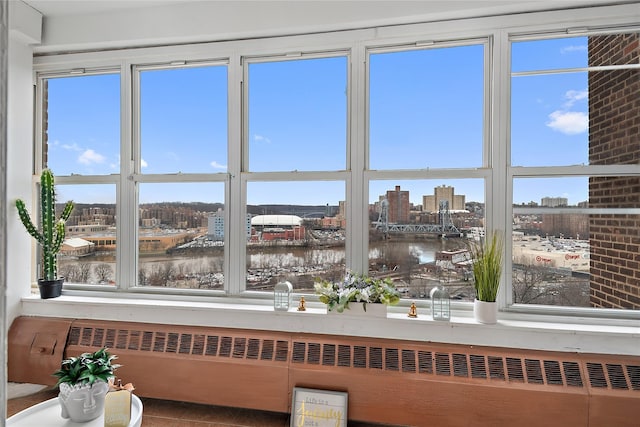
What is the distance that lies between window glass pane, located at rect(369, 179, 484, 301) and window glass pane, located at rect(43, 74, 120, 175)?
2.19 m

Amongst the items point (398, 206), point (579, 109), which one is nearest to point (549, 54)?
point (579, 109)

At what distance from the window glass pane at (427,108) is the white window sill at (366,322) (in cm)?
106

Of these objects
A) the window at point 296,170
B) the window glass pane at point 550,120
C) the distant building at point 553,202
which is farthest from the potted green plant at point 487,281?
the window at point 296,170

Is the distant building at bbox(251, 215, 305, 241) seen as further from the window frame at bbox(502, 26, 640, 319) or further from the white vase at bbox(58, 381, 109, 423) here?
the window frame at bbox(502, 26, 640, 319)

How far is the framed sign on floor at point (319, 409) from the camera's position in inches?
84.4

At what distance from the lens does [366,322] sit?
228 cm

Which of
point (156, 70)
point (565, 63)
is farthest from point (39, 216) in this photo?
point (565, 63)

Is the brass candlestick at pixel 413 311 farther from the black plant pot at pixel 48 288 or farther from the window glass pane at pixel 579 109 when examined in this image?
the black plant pot at pixel 48 288

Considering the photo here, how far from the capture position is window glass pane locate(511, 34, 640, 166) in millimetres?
2234

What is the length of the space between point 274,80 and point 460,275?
1970 millimetres

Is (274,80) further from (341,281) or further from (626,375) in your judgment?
(626,375)

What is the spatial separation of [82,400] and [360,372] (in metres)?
1.46

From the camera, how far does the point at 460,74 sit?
2.44 meters

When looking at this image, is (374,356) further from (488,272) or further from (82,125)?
(82,125)
